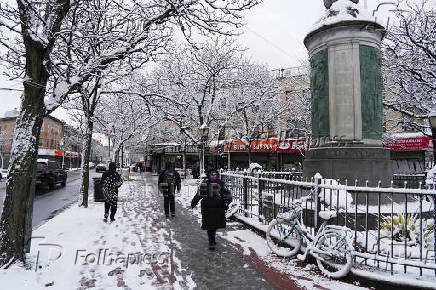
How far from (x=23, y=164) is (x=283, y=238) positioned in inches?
187

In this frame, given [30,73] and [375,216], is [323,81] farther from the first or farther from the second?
[30,73]

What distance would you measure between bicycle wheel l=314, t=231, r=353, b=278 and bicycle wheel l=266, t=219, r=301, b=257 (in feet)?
2.19

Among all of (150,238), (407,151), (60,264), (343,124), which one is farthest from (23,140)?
(407,151)

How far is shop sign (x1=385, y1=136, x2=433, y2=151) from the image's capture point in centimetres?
2411

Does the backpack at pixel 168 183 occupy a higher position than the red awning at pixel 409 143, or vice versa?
the red awning at pixel 409 143

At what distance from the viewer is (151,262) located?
17.5 feet

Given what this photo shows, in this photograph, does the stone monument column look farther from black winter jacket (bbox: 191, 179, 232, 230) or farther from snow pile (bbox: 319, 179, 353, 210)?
black winter jacket (bbox: 191, 179, 232, 230)

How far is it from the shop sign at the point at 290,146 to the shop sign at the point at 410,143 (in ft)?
24.7

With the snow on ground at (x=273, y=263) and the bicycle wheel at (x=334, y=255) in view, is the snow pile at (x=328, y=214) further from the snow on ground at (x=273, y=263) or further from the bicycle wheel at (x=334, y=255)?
the snow on ground at (x=273, y=263)

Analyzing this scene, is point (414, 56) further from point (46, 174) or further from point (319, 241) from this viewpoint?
point (46, 174)

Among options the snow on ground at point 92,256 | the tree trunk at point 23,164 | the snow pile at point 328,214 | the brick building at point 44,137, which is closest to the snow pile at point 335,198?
the snow pile at point 328,214

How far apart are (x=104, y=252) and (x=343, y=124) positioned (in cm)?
651

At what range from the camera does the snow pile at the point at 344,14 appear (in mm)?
7879

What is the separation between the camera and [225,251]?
20.1 feet
